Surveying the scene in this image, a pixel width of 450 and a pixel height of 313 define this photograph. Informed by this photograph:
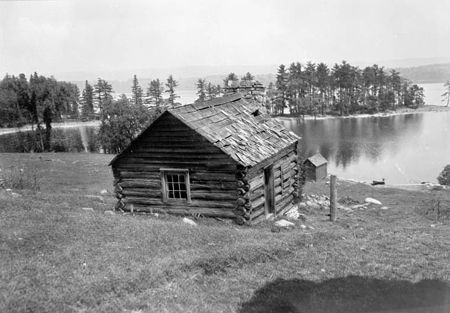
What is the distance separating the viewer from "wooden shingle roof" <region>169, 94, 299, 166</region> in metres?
17.3

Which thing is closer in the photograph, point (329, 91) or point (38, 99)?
point (38, 99)

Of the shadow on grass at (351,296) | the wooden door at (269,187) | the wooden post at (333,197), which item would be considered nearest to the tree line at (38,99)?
the wooden door at (269,187)

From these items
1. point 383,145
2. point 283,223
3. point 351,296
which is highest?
point 351,296

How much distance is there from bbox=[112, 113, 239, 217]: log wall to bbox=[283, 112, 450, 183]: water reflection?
1624 inches

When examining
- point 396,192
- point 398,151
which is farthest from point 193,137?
point 398,151

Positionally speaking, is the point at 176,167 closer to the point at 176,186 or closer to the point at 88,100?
the point at 176,186

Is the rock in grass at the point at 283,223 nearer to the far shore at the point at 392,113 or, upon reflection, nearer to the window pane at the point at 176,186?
the window pane at the point at 176,186

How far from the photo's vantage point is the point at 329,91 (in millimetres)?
148625

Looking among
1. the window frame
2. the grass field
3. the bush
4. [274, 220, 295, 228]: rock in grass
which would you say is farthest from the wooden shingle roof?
the bush

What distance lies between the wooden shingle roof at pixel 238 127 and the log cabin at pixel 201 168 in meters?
0.05

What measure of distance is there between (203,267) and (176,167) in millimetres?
7030

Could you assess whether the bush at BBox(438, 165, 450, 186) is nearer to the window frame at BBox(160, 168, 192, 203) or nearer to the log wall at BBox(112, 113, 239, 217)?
the log wall at BBox(112, 113, 239, 217)

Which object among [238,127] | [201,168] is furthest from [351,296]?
[238,127]

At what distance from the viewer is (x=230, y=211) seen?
17.4 meters
